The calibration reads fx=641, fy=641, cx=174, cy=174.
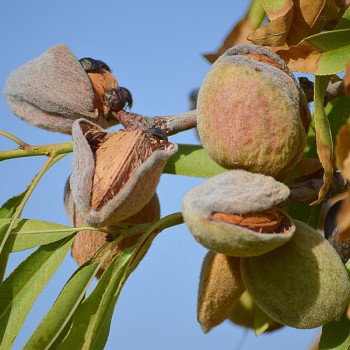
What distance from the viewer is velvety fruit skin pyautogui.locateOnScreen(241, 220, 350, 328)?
114 cm

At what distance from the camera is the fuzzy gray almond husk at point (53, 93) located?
1488 millimetres

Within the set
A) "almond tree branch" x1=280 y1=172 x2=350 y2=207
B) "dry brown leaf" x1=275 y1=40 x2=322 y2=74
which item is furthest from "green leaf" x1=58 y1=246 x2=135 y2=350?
"dry brown leaf" x1=275 y1=40 x2=322 y2=74

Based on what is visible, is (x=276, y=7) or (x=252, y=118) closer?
(x=252, y=118)

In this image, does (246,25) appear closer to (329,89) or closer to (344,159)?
(329,89)

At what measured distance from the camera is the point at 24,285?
1317 millimetres

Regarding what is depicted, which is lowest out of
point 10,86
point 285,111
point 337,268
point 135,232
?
point 337,268

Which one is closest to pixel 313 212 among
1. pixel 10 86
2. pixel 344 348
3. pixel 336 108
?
pixel 336 108

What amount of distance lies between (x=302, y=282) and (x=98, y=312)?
1.25 feet

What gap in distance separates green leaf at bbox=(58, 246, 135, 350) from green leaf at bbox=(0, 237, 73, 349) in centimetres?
13

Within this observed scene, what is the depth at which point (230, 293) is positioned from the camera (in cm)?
137

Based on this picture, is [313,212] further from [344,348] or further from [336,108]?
[344,348]

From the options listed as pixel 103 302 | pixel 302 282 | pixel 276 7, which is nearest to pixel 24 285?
pixel 103 302

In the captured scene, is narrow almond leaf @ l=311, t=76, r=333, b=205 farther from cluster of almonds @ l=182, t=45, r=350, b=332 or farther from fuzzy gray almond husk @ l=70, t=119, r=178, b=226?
fuzzy gray almond husk @ l=70, t=119, r=178, b=226

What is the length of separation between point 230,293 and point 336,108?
21.7 inches
